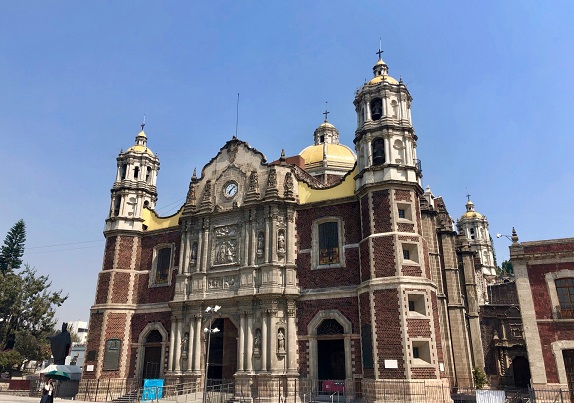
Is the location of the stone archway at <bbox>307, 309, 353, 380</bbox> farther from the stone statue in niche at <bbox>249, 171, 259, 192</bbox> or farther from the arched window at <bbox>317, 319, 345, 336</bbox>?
the stone statue in niche at <bbox>249, 171, 259, 192</bbox>

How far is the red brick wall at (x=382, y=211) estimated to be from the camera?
25.9 meters

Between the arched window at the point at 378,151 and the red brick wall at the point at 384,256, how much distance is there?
513 cm

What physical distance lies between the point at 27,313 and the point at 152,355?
20.2 meters

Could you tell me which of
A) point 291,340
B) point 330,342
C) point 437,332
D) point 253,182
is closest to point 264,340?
point 291,340

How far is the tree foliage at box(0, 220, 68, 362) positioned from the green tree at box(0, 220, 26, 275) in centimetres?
1460

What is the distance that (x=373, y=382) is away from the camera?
2334cm

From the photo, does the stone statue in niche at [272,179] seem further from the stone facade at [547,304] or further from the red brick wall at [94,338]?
the red brick wall at [94,338]

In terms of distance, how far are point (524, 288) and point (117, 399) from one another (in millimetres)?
25991

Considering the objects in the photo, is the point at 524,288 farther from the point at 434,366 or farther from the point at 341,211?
the point at 341,211

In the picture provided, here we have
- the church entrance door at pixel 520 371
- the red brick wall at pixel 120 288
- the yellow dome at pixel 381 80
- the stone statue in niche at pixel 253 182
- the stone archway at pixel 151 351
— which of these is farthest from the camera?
the church entrance door at pixel 520 371

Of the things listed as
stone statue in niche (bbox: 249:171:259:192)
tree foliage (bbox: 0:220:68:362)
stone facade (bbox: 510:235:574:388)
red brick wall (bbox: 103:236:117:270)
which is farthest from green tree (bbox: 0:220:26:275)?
stone facade (bbox: 510:235:574:388)

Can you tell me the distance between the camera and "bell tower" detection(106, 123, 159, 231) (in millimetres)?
35750

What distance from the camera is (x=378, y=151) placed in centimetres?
2839

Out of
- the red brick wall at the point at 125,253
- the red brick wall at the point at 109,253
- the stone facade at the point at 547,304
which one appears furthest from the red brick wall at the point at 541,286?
the red brick wall at the point at 109,253
